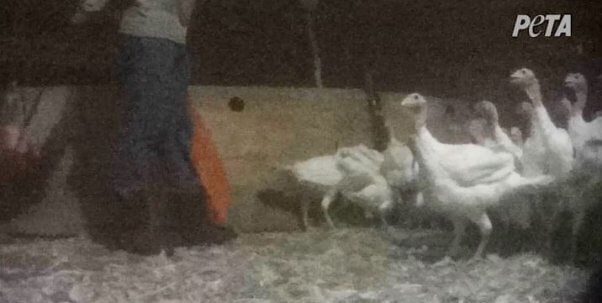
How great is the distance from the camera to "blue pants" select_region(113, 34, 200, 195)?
1.42 m

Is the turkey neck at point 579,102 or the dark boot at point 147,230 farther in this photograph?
the turkey neck at point 579,102

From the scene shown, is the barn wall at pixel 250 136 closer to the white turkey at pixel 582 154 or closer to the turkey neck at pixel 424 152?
the turkey neck at pixel 424 152

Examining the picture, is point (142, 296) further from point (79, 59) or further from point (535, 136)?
point (535, 136)

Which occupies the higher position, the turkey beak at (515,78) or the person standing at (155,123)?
the turkey beak at (515,78)

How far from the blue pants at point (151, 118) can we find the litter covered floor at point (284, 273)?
13 cm

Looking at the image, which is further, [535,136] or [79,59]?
[535,136]

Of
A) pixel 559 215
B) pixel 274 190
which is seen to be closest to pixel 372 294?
pixel 274 190

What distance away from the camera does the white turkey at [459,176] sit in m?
1.49

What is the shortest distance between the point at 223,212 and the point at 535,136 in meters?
0.54

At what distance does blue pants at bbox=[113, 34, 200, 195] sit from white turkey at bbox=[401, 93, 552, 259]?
372mm

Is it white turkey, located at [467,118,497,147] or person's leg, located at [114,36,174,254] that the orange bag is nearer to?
person's leg, located at [114,36,174,254]

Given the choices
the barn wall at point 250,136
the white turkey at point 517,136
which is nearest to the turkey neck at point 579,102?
the white turkey at point 517,136

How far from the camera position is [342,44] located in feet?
4.83

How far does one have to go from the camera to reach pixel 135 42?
142 centimetres
